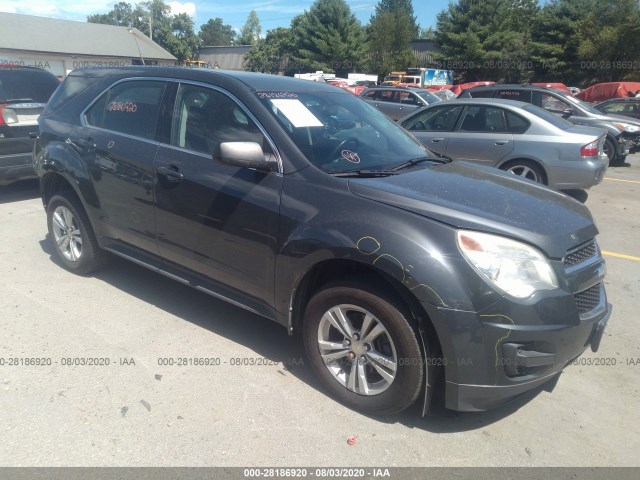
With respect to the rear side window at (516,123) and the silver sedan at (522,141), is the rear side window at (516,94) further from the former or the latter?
the rear side window at (516,123)

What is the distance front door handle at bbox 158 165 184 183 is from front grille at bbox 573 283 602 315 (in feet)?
8.54

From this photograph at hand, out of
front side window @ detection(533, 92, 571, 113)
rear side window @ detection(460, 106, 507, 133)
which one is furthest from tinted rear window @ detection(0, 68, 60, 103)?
front side window @ detection(533, 92, 571, 113)

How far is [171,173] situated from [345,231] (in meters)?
1.51

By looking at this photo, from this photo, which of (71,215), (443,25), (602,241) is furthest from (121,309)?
(443,25)

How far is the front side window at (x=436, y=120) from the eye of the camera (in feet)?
28.1

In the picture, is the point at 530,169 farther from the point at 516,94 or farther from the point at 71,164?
the point at 71,164

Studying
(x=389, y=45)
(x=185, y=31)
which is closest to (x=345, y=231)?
(x=389, y=45)

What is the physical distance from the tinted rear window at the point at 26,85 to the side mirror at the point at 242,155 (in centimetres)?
586

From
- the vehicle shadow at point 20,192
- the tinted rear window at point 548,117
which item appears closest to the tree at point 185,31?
the vehicle shadow at point 20,192

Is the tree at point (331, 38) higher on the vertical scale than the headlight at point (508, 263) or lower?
higher

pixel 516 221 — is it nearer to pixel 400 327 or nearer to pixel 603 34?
pixel 400 327

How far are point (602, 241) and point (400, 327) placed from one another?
4793mm

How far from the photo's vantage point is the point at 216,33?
131500 mm

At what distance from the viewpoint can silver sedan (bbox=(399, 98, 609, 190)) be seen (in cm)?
775
